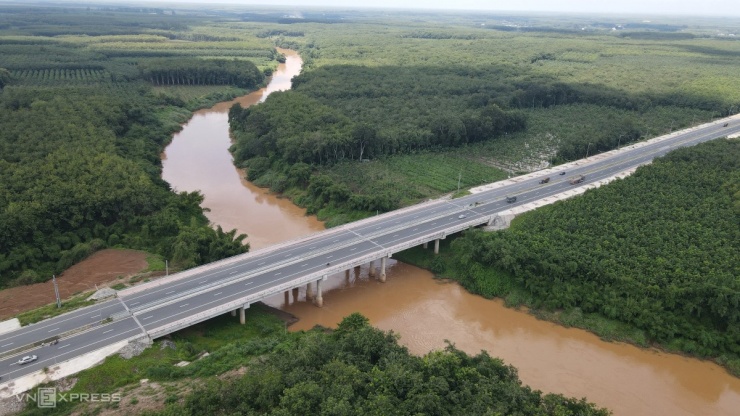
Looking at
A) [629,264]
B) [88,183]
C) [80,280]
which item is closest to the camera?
[80,280]

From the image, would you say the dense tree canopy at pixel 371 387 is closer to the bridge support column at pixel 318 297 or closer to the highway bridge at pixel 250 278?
the highway bridge at pixel 250 278

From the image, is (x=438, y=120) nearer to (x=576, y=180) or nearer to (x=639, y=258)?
(x=576, y=180)

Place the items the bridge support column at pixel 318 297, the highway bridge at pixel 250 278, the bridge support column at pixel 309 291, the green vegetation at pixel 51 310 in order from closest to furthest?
the highway bridge at pixel 250 278 < the green vegetation at pixel 51 310 < the bridge support column at pixel 318 297 < the bridge support column at pixel 309 291

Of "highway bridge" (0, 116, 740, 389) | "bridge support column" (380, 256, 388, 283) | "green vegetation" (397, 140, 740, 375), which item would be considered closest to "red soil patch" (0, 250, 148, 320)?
"highway bridge" (0, 116, 740, 389)

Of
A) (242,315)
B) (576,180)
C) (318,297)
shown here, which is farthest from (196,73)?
(242,315)

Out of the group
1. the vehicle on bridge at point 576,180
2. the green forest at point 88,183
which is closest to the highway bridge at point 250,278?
the vehicle on bridge at point 576,180

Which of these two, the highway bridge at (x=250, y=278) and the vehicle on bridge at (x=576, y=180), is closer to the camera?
the highway bridge at (x=250, y=278)
